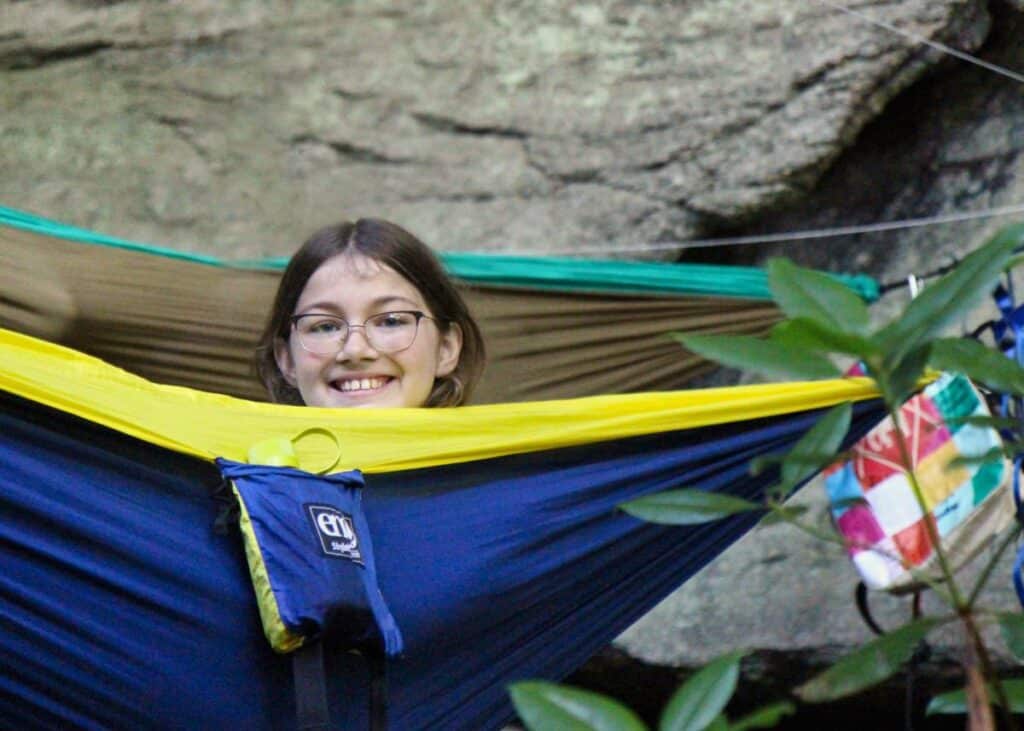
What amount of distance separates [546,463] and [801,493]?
1224 mm

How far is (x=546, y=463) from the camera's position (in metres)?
1.68

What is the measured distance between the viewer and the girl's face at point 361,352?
1.76 meters

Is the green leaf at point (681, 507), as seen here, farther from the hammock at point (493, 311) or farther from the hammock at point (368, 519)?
the hammock at point (493, 311)

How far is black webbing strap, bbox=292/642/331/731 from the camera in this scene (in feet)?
4.55

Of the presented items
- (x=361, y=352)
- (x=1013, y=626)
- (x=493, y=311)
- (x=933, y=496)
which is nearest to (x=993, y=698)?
(x=1013, y=626)

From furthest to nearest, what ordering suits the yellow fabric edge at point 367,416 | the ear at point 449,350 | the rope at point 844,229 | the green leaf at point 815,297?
the rope at point 844,229
the ear at point 449,350
the yellow fabric edge at point 367,416
the green leaf at point 815,297

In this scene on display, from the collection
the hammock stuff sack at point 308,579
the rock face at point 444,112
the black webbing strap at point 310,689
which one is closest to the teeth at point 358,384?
the hammock stuff sack at point 308,579

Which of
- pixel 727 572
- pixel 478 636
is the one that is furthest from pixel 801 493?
pixel 478 636

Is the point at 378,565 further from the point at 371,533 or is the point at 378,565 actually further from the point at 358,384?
the point at 358,384

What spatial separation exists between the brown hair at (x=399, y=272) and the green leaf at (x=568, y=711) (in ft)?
3.76

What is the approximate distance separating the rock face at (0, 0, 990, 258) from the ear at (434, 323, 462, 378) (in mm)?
970

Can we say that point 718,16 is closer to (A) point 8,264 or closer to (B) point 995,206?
(B) point 995,206

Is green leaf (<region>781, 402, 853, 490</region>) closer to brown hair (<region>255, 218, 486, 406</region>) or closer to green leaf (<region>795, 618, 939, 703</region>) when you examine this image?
green leaf (<region>795, 618, 939, 703</region>)

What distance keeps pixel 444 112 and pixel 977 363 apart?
2.25 metres
